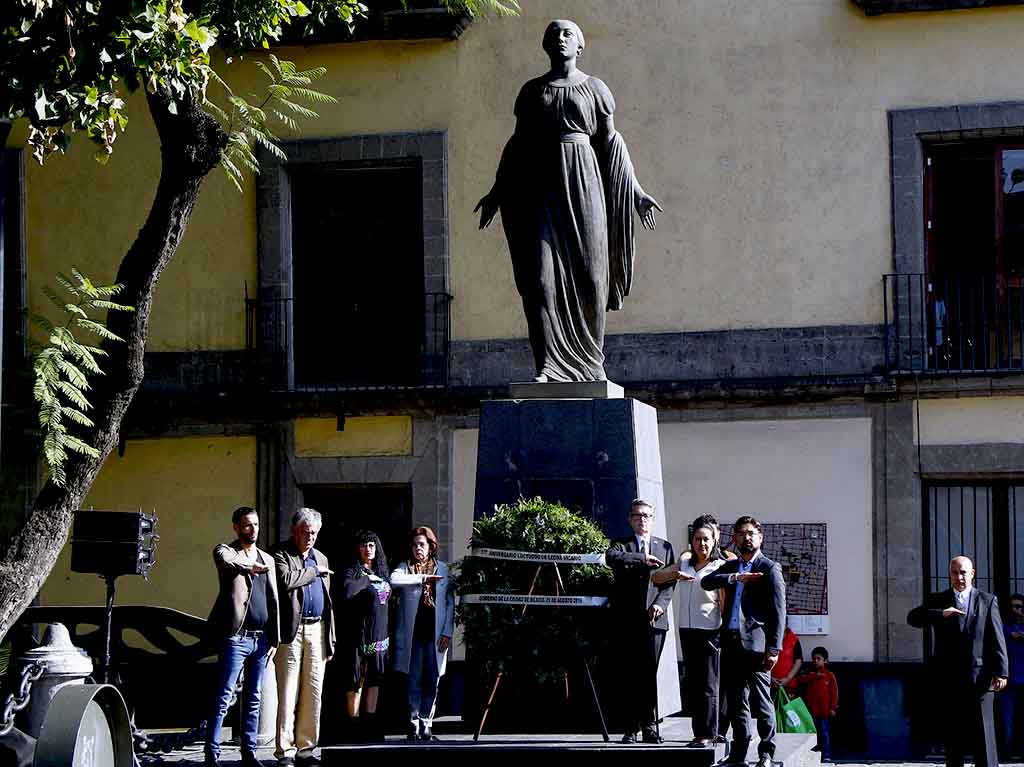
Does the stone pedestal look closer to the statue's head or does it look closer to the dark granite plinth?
the dark granite plinth

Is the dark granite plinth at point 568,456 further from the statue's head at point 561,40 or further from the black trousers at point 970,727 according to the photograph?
the black trousers at point 970,727

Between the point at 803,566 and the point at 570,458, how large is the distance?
24.8 ft

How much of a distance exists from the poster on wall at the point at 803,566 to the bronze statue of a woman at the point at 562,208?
6.94 meters

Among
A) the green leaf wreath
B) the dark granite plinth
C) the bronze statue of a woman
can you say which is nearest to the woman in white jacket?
the dark granite plinth

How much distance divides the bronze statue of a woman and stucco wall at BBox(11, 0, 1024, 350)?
744 cm

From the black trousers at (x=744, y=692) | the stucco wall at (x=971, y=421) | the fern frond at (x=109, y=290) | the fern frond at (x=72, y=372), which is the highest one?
the fern frond at (x=109, y=290)

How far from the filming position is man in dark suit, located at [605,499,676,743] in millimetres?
11141

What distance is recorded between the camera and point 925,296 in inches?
757

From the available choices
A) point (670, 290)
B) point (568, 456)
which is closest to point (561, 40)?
point (568, 456)

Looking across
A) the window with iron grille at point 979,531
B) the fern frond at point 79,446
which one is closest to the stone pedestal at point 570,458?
the fern frond at point 79,446

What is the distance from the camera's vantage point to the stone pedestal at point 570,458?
1177cm

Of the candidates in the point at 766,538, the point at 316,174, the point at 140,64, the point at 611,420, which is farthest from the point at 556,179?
the point at 316,174

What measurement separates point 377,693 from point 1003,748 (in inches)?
227

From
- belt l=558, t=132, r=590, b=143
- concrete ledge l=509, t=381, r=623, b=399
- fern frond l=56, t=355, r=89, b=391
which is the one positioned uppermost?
belt l=558, t=132, r=590, b=143
